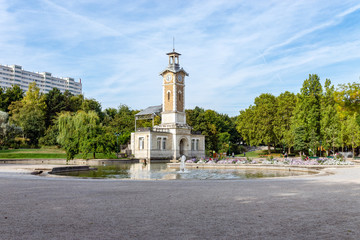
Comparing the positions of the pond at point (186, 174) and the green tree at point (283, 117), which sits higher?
the green tree at point (283, 117)

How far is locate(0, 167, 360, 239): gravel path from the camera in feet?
19.7

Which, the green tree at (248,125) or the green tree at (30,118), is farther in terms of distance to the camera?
the green tree at (248,125)

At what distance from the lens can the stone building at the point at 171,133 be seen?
5316cm

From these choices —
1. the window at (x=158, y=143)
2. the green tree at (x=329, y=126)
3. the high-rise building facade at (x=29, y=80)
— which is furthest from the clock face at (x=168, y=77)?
the high-rise building facade at (x=29, y=80)

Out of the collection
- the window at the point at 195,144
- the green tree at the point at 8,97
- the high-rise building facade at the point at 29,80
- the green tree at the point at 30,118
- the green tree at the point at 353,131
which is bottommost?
the window at the point at 195,144

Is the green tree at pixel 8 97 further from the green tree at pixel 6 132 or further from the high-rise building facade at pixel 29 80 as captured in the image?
the high-rise building facade at pixel 29 80

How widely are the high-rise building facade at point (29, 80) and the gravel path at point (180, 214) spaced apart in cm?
12944

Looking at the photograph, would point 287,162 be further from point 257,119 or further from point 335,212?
point 257,119

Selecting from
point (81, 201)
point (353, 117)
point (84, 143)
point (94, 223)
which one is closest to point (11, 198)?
point (81, 201)

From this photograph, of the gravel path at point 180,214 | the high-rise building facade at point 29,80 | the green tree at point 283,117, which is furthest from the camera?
the high-rise building facade at point 29,80

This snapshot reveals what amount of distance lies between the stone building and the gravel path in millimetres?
41449

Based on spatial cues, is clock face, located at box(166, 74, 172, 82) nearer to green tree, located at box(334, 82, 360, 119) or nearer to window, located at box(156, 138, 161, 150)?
window, located at box(156, 138, 161, 150)

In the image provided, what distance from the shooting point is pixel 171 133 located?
56250mm

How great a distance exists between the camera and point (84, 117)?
53406 millimetres
